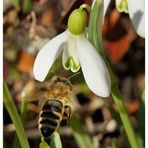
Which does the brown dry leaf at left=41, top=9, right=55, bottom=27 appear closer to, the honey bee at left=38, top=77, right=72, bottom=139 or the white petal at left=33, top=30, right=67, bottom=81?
the honey bee at left=38, top=77, right=72, bottom=139

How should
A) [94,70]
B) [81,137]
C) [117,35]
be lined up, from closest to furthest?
[94,70] → [81,137] → [117,35]

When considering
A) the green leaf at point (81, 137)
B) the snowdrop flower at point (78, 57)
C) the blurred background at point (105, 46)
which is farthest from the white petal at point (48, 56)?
the blurred background at point (105, 46)

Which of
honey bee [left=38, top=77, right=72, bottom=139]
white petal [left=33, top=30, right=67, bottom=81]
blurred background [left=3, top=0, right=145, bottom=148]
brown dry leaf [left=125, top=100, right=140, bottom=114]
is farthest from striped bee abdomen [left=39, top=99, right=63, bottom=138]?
brown dry leaf [left=125, top=100, right=140, bottom=114]

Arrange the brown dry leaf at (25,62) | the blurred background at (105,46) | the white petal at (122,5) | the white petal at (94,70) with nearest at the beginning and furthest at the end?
the white petal at (94,70), the white petal at (122,5), the blurred background at (105,46), the brown dry leaf at (25,62)

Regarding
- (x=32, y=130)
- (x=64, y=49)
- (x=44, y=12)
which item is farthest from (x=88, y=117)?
(x=64, y=49)

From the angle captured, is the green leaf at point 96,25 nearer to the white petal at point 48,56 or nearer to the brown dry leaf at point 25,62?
the white petal at point 48,56

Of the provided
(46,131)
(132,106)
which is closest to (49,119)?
(46,131)

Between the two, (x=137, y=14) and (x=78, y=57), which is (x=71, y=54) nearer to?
(x=78, y=57)
